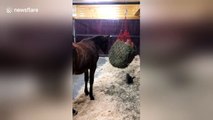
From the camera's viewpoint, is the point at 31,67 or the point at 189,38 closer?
the point at 189,38

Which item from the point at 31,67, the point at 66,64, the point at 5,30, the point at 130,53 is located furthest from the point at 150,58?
the point at 5,30

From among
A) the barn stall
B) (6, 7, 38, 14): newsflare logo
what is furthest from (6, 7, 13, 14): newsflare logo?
the barn stall

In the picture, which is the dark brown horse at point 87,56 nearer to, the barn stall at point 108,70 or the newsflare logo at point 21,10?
the barn stall at point 108,70

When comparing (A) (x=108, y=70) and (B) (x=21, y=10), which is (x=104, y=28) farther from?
(B) (x=21, y=10)

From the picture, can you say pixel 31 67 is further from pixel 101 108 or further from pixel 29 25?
pixel 101 108

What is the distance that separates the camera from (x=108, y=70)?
3.46ft

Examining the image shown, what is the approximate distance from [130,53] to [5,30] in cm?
57

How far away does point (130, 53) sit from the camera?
1.04 metres

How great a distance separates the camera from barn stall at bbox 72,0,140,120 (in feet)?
3.32

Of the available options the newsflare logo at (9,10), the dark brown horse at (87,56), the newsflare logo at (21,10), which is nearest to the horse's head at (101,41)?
the dark brown horse at (87,56)

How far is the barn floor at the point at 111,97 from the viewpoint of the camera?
1.02m

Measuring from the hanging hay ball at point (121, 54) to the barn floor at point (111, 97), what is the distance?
0.06 feet

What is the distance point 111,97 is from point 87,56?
8.3 inches

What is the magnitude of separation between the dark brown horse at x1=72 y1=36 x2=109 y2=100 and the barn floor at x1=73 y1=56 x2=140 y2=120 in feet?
0.08
